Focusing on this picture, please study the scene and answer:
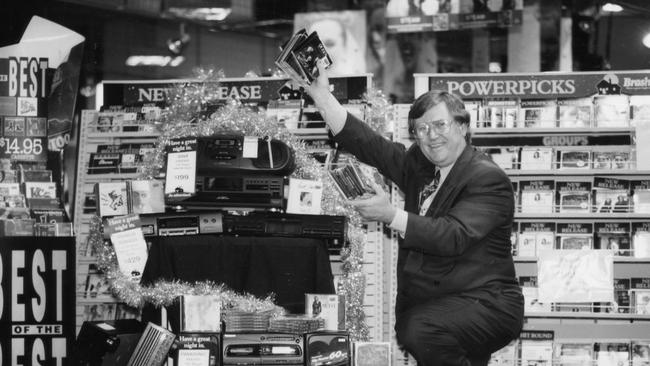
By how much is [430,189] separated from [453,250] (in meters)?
0.37

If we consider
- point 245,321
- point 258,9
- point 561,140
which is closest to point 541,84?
point 561,140

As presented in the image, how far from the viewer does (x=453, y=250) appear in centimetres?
318

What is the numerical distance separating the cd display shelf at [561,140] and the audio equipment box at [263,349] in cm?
162

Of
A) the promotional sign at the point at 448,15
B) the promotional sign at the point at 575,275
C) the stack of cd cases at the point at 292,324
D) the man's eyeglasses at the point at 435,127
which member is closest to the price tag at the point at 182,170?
the stack of cd cases at the point at 292,324

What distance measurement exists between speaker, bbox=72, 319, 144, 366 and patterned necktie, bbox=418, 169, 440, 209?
1.38 m

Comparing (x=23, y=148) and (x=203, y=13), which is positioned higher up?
(x=203, y=13)

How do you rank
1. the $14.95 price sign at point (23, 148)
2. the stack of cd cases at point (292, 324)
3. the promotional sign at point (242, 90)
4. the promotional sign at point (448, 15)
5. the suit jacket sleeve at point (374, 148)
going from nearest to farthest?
the suit jacket sleeve at point (374, 148) < the stack of cd cases at point (292, 324) < the promotional sign at point (242, 90) < the $14.95 price sign at point (23, 148) < the promotional sign at point (448, 15)

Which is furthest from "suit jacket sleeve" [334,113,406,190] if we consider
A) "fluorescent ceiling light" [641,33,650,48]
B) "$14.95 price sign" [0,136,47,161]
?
"fluorescent ceiling light" [641,33,650,48]

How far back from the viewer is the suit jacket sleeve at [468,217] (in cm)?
315

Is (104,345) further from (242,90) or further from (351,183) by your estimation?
(242,90)

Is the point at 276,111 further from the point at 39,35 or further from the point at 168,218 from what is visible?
the point at 39,35

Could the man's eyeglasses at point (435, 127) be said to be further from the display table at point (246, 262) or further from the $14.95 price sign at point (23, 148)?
the $14.95 price sign at point (23, 148)

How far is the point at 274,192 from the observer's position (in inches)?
156

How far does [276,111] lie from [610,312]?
204cm
